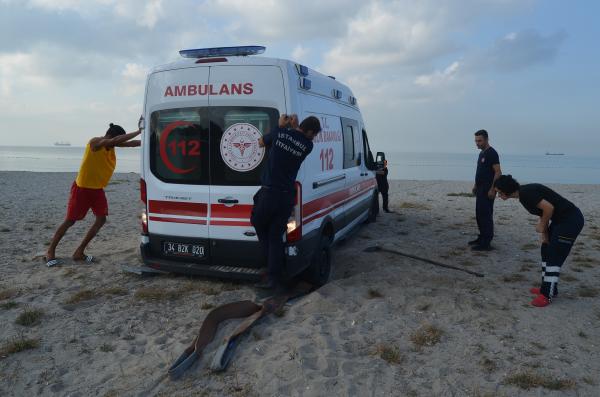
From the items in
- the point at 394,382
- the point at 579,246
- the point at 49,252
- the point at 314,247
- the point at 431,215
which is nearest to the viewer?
the point at 394,382

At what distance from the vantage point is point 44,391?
3412 mm

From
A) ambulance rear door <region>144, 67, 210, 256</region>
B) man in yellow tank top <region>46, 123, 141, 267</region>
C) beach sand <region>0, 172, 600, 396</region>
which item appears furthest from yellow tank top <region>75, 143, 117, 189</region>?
ambulance rear door <region>144, 67, 210, 256</region>

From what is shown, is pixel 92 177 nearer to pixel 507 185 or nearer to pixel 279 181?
pixel 279 181

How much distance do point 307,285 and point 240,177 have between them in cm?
164

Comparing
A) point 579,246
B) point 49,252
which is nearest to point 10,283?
point 49,252

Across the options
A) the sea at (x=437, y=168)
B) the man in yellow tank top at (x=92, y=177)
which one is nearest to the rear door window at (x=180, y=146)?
the man in yellow tank top at (x=92, y=177)

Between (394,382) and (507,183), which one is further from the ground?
(507,183)

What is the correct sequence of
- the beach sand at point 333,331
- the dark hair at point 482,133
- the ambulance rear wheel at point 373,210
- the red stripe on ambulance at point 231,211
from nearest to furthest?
1. the beach sand at point 333,331
2. the red stripe on ambulance at point 231,211
3. the dark hair at point 482,133
4. the ambulance rear wheel at point 373,210

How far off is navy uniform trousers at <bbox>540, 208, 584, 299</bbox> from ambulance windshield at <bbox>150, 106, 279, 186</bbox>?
3.31m

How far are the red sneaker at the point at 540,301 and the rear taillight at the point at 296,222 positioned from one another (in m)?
2.63

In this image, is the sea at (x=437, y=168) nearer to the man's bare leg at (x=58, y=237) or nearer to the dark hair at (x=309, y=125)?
the man's bare leg at (x=58, y=237)

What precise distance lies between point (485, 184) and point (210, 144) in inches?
180

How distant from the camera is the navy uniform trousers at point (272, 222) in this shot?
4766mm

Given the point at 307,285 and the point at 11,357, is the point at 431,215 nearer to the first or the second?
the point at 307,285
